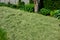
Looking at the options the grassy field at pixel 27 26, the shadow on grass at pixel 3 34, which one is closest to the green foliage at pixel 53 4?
the grassy field at pixel 27 26

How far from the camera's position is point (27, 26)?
7.15 m

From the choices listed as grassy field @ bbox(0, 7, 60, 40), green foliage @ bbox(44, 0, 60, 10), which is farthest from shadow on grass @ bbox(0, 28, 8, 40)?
green foliage @ bbox(44, 0, 60, 10)

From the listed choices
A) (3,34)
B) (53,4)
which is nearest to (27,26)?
(3,34)

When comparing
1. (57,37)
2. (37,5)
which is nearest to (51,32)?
(57,37)

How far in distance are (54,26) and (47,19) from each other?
564mm

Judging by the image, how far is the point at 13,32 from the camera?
6934 mm

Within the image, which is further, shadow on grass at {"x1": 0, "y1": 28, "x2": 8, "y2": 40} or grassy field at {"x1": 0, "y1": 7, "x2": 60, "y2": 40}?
grassy field at {"x1": 0, "y1": 7, "x2": 60, "y2": 40}

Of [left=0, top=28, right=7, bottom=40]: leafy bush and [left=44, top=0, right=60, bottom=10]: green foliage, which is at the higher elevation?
[left=0, top=28, right=7, bottom=40]: leafy bush

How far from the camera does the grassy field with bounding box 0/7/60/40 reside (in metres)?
6.80

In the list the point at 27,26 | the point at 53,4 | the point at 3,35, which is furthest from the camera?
the point at 53,4

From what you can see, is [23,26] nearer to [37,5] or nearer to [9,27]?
[9,27]

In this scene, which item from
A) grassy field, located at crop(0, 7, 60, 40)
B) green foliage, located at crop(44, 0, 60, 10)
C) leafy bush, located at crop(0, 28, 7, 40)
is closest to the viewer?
leafy bush, located at crop(0, 28, 7, 40)

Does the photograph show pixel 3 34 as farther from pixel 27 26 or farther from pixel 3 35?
pixel 27 26

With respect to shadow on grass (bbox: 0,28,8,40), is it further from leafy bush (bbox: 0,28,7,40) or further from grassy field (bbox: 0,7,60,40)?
grassy field (bbox: 0,7,60,40)
